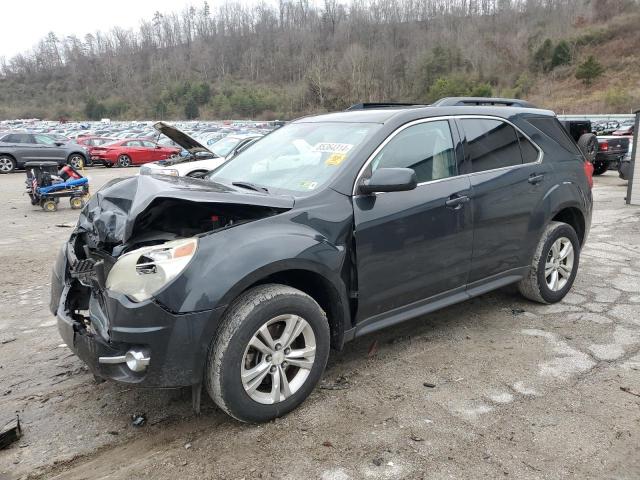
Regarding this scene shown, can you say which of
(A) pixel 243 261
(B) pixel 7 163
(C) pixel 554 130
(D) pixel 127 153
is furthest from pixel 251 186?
(D) pixel 127 153

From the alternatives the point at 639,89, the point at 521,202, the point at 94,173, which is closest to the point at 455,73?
the point at 639,89

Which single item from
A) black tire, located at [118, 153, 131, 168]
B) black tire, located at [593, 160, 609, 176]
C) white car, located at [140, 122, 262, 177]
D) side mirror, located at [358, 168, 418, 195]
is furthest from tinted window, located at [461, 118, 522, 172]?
black tire, located at [118, 153, 131, 168]

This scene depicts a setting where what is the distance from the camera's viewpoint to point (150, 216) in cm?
298

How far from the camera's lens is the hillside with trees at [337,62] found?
247ft

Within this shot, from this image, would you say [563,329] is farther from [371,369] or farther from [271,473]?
[271,473]

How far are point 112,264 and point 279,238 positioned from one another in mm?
971

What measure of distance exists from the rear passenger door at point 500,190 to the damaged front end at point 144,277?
1641mm

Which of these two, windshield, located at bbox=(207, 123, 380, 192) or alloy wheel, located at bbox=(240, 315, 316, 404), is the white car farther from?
alloy wheel, located at bbox=(240, 315, 316, 404)

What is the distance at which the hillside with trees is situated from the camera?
247 ft

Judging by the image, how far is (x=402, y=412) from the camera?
3.05 meters

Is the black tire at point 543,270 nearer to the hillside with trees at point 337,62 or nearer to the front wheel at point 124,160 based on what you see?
the front wheel at point 124,160

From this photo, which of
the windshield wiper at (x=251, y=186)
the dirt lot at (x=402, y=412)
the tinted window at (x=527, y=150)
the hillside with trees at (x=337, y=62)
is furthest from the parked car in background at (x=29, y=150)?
the hillside with trees at (x=337, y=62)

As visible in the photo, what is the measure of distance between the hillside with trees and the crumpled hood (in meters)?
64.2

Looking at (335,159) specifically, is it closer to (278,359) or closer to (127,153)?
(278,359)
